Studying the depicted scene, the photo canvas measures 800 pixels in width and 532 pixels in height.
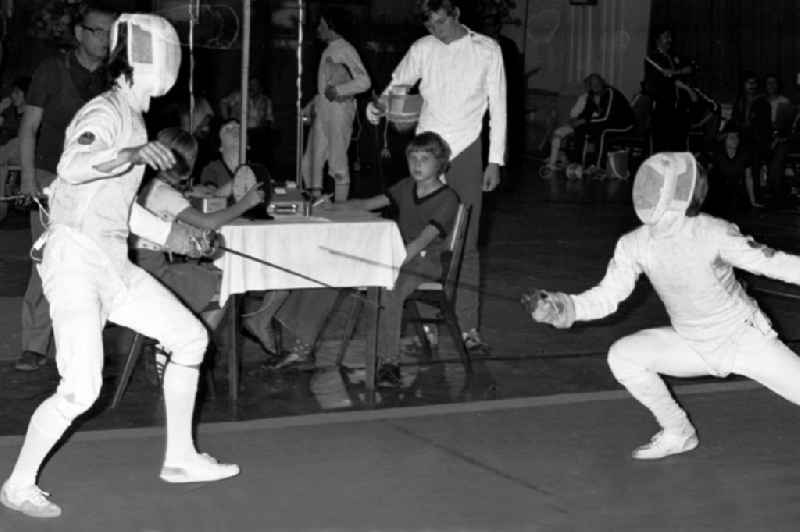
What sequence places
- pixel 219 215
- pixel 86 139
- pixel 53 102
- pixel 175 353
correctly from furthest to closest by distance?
pixel 53 102, pixel 219 215, pixel 175 353, pixel 86 139

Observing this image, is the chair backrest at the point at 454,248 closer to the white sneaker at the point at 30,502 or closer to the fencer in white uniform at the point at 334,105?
the white sneaker at the point at 30,502

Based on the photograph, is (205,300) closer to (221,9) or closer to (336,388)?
(336,388)

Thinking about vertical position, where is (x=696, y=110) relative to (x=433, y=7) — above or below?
below

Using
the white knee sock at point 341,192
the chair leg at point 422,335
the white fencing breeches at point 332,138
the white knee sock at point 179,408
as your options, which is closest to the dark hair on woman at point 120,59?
the white knee sock at point 179,408

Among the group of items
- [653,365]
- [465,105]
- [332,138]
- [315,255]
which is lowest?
[653,365]

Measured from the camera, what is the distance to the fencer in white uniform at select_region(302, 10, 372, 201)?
11445 mm

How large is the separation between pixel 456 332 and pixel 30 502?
9.04ft

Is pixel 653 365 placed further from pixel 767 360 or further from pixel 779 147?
pixel 779 147

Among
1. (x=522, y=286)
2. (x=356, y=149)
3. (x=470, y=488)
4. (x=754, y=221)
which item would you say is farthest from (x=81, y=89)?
(x=356, y=149)

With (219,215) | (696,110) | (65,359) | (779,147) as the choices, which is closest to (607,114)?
(696,110)

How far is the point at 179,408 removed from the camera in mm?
5102

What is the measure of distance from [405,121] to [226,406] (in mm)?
2152

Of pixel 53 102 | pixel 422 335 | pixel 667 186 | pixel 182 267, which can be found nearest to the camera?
pixel 667 186

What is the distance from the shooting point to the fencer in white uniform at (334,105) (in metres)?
11.4
